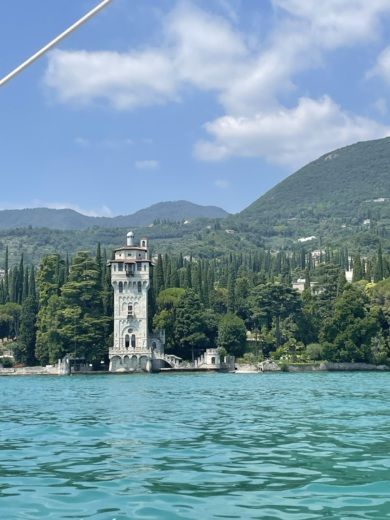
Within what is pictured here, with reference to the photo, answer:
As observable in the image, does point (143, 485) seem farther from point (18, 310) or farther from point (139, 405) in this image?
point (18, 310)

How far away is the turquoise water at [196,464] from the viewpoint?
39.1 feet

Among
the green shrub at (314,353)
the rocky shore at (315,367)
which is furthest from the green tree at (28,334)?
the green shrub at (314,353)

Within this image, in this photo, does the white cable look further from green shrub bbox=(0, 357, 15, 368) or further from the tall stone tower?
green shrub bbox=(0, 357, 15, 368)

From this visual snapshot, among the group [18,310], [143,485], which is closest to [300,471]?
[143,485]

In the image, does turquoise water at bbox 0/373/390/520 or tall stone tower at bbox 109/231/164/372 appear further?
tall stone tower at bbox 109/231/164/372

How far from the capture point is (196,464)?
15727 mm

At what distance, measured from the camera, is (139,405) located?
1281 inches

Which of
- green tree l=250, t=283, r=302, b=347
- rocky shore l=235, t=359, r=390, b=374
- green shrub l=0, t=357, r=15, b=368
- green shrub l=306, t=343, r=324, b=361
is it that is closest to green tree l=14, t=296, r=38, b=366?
green shrub l=0, t=357, r=15, b=368

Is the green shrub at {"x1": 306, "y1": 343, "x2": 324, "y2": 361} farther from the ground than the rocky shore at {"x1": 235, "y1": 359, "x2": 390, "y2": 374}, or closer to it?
farther from the ground

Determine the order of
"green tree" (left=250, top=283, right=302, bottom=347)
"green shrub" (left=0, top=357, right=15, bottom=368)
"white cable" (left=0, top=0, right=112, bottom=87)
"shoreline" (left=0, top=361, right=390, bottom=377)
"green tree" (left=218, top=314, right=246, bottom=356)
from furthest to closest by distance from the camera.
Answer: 1. "green tree" (left=250, top=283, right=302, bottom=347)
2. "green shrub" (left=0, top=357, right=15, bottom=368)
3. "green tree" (left=218, top=314, right=246, bottom=356)
4. "shoreline" (left=0, top=361, right=390, bottom=377)
5. "white cable" (left=0, top=0, right=112, bottom=87)

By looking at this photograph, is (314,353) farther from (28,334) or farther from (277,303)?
(28,334)

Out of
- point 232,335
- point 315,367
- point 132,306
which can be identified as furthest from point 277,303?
point 132,306

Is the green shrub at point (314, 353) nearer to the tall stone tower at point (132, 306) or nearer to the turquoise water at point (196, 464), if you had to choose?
the tall stone tower at point (132, 306)

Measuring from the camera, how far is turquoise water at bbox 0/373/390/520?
11.9 meters
